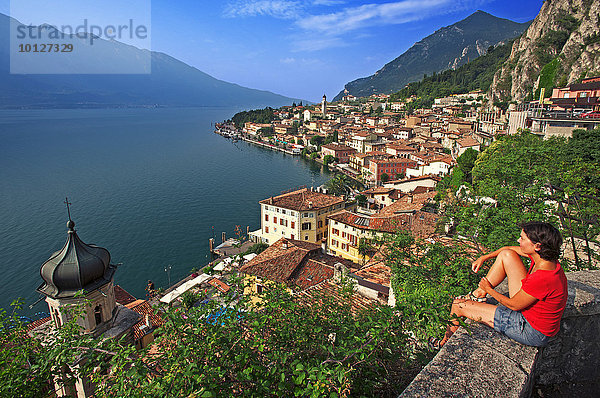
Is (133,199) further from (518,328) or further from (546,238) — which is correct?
(546,238)

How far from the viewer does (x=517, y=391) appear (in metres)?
2.53

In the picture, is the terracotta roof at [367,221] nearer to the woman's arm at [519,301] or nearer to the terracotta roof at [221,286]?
the terracotta roof at [221,286]

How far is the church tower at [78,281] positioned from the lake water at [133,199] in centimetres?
2029

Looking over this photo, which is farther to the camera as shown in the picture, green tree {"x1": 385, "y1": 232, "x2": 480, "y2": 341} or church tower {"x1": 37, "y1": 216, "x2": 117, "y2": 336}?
church tower {"x1": 37, "y1": 216, "x2": 117, "y2": 336}

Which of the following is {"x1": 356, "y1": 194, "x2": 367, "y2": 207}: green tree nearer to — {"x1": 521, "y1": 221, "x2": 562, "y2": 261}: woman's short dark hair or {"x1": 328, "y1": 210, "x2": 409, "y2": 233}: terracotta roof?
{"x1": 328, "y1": 210, "x2": 409, "y2": 233}: terracotta roof

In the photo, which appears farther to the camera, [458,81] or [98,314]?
[458,81]

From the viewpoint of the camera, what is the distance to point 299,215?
31.6 metres

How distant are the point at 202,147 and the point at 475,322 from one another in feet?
341

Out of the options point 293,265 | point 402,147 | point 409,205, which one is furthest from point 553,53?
point 293,265

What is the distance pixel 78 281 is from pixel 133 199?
4565 centimetres

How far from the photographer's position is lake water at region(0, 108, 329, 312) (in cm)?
3184

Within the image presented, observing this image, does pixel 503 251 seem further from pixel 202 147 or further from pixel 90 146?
pixel 90 146

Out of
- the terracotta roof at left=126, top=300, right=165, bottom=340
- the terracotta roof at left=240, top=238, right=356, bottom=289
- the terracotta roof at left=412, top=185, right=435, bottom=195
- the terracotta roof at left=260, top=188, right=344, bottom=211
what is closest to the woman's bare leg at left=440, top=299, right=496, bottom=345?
the terracotta roof at left=126, top=300, right=165, bottom=340

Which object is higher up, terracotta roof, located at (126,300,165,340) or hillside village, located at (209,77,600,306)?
hillside village, located at (209,77,600,306)
